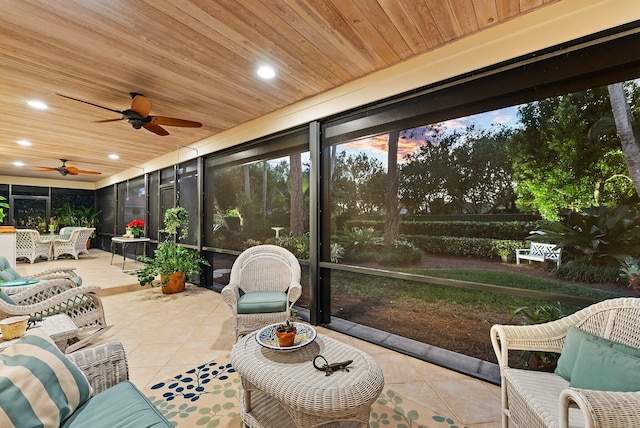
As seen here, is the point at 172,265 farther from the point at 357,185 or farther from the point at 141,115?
the point at 357,185

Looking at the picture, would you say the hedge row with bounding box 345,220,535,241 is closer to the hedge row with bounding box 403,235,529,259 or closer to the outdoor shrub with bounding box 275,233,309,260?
the hedge row with bounding box 403,235,529,259

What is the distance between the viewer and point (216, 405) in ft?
6.18

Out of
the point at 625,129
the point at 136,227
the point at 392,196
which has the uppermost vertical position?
the point at 625,129

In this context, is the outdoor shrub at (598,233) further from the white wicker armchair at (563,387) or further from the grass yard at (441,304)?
the white wicker armchair at (563,387)

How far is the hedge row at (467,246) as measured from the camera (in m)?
2.29

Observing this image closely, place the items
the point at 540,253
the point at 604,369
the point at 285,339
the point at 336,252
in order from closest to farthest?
the point at 604,369, the point at 285,339, the point at 540,253, the point at 336,252

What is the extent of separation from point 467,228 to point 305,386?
76.4 inches

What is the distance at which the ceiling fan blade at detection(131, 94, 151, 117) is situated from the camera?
2957mm

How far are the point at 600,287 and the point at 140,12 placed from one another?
3648 mm

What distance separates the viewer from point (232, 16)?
196cm

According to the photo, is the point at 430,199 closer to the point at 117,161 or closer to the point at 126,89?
the point at 126,89

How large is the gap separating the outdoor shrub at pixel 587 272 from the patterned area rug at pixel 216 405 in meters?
1.32

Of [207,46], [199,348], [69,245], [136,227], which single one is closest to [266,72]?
[207,46]

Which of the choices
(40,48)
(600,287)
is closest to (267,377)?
(600,287)
